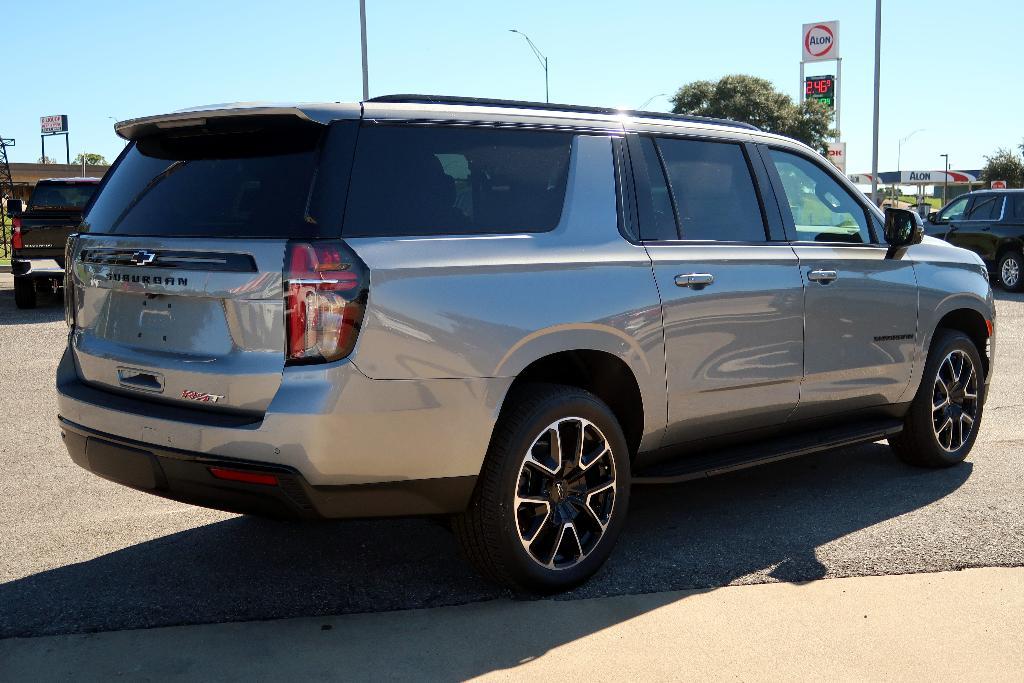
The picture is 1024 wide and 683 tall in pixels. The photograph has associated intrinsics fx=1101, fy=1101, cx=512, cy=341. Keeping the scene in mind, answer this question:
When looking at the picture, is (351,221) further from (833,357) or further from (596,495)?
(833,357)

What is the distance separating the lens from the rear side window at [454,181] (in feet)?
12.3

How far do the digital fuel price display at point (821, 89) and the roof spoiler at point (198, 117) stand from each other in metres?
73.4

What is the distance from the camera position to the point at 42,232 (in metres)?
14.8

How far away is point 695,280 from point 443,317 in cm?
136

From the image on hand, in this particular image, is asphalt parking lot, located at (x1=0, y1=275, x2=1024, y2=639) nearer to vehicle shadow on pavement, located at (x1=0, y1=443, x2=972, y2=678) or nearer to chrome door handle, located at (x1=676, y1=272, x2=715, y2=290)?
vehicle shadow on pavement, located at (x1=0, y1=443, x2=972, y2=678)


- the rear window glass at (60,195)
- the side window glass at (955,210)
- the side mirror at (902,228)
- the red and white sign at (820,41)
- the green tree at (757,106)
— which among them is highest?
the red and white sign at (820,41)

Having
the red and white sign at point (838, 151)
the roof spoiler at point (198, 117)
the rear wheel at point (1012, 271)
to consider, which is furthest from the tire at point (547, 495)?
Result: the red and white sign at point (838, 151)

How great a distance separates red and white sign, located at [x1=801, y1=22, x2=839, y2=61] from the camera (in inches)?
2963

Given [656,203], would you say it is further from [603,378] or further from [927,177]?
[927,177]

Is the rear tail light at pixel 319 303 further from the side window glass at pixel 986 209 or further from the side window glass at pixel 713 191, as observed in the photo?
the side window glass at pixel 986 209

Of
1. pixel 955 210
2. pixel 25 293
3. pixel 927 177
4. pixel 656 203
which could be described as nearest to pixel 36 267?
pixel 25 293

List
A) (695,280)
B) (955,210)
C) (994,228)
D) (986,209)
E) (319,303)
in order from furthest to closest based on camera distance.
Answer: (955,210), (986,209), (994,228), (695,280), (319,303)

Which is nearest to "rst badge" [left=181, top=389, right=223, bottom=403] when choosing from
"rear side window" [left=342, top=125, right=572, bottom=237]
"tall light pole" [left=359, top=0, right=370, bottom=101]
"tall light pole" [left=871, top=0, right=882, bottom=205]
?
"rear side window" [left=342, top=125, right=572, bottom=237]

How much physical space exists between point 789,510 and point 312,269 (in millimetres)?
2932
